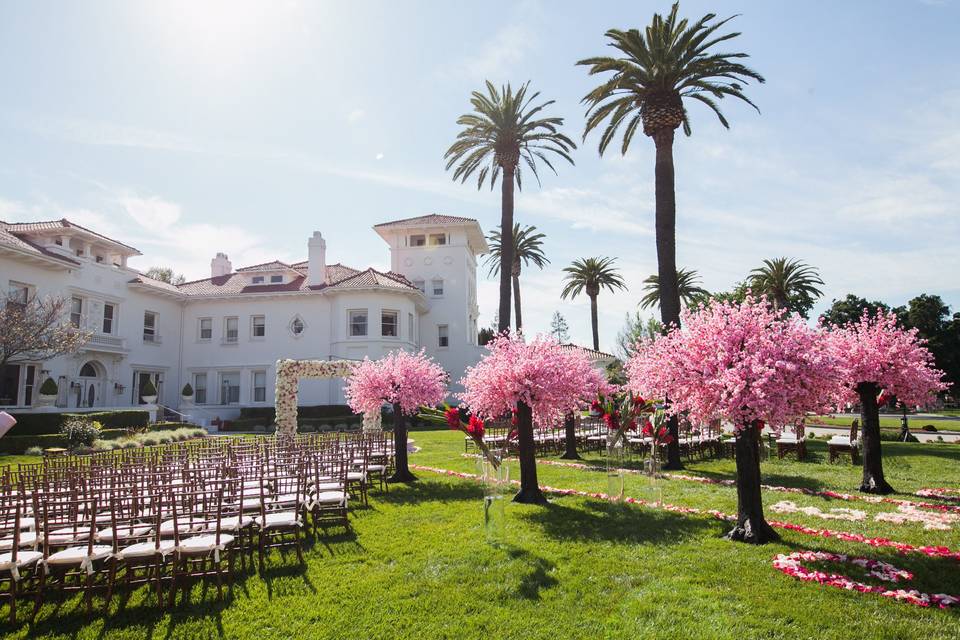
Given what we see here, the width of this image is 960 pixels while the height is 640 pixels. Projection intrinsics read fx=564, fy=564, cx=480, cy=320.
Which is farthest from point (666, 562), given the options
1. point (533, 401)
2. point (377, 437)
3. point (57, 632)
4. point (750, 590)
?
point (377, 437)

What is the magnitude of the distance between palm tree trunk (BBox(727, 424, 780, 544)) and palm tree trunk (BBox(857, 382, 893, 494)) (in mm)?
5323

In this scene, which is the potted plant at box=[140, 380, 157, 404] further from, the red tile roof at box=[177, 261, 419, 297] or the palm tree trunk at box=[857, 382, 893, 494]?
the palm tree trunk at box=[857, 382, 893, 494]

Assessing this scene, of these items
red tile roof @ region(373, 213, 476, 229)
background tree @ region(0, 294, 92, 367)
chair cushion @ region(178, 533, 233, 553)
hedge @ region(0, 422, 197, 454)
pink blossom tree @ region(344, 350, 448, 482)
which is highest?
red tile roof @ region(373, 213, 476, 229)

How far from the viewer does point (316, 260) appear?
133ft

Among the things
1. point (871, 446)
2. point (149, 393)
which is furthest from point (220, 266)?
point (871, 446)

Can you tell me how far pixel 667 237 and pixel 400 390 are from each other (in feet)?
A: 32.2

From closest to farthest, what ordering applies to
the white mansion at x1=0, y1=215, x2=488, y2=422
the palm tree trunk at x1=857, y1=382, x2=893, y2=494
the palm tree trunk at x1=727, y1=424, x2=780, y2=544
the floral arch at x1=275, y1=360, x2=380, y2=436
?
the palm tree trunk at x1=727, y1=424, x2=780, y2=544 → the palm tree trunk at x1=857, y1=382, x2=893, y2=494 → the floral arch at x1=275, y1=360, x2=380, y2=436 → the white mansion at x1=0, y1=215, x2=488, y2=422

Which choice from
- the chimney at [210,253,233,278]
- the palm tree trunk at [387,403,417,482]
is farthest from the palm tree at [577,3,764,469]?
the chimney at [210,253,233,278]

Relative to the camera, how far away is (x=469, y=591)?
6.70 m

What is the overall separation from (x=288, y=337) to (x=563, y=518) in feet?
106

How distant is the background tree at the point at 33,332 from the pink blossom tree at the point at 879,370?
90.2 ft

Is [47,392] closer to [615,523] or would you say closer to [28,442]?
[28,442]

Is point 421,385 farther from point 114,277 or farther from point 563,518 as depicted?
point 114,277

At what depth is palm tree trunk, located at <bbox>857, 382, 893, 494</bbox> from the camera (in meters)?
12.3
